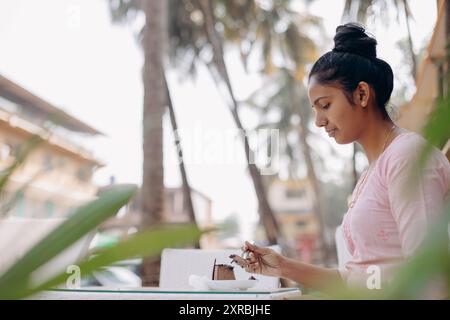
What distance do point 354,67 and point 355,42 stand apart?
9cm

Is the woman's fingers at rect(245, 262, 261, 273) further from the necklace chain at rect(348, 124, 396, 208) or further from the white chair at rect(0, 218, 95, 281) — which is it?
the white chair at rect(0, 218, 95, 281)

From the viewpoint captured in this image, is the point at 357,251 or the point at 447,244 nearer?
the point at 447,244

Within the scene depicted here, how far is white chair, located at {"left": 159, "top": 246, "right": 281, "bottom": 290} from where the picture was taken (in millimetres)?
2092

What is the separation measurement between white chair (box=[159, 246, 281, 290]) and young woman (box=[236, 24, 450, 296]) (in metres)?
0.60

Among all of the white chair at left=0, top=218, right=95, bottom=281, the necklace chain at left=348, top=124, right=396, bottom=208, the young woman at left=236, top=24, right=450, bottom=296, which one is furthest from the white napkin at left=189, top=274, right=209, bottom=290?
the white chair at left=0, top=218, right=95, bottom=281

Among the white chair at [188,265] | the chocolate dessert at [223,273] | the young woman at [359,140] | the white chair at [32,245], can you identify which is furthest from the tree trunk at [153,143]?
→ the white chair at [32,245]

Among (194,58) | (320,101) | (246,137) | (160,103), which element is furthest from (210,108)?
(320,101)

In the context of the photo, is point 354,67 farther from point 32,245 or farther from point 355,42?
point 32,245

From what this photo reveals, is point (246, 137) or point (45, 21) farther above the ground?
point (246, 137)

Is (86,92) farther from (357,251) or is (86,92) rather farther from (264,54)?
(264,54)

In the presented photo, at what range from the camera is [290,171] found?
1016 inches

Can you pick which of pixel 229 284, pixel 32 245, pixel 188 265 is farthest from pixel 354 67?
Answer: pixel 32 245
